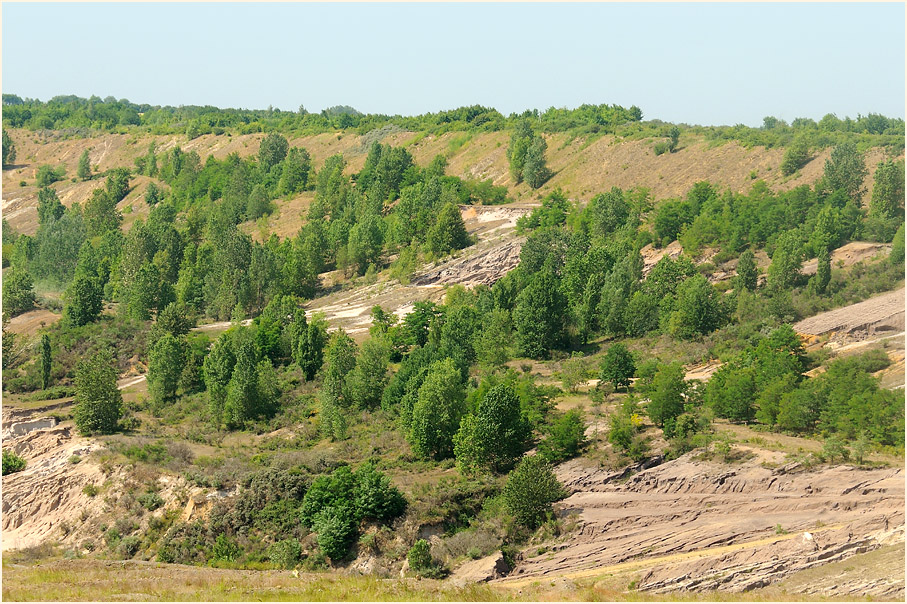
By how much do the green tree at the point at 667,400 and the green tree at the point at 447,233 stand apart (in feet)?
198

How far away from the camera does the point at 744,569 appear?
45031 millimetres

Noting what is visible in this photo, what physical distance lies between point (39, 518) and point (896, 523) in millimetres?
49348

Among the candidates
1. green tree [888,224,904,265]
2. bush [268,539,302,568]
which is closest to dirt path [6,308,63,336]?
bush [268,539,302,568]

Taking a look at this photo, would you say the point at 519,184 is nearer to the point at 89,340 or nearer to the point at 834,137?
the point at 834,137

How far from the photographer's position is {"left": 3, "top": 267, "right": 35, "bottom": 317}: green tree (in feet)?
401

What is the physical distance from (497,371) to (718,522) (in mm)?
32668

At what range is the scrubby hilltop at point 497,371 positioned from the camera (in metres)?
51.4

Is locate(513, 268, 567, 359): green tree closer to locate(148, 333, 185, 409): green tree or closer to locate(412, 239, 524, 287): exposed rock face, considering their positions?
locate(412, 239, 524, 287): exposed rock face

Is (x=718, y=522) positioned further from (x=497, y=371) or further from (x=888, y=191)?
(x=888, y=191)

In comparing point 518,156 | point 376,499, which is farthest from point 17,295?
point 376,499

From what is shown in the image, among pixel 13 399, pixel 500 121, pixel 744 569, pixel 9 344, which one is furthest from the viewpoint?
pixel 500 121

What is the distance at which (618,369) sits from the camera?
71.6 metres

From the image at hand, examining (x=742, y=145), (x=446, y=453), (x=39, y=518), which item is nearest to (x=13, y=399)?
(x=39, y=518)

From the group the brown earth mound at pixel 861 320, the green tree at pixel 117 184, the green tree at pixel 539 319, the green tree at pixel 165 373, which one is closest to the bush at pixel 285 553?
the green tree at pixel 165 373
